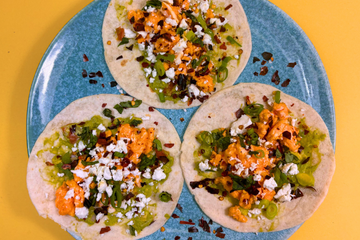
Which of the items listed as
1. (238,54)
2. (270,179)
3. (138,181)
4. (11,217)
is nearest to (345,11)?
(238,54)

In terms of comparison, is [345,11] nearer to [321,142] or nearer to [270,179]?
[321,142]

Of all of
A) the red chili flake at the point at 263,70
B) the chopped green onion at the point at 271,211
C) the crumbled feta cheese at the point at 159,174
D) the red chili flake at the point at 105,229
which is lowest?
the red chili flake at the point at 105,229

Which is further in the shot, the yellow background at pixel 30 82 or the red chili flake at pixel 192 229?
the yellow background at pixel 30 82

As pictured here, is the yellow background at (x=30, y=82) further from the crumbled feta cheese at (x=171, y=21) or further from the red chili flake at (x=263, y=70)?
the crumbled feta cheese at (x=171, y=21)

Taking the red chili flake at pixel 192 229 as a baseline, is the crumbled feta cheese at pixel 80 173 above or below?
above

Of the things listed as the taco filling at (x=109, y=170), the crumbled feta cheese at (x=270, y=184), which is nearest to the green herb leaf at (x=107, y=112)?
the taco filling at (x=109, y=170)

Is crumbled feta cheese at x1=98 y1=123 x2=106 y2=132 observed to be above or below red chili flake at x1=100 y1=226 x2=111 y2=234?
above

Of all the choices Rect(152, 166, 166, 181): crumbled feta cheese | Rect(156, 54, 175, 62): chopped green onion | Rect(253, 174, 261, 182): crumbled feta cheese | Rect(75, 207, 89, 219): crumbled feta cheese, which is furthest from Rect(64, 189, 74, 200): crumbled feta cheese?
Rect(253, 174, 261, 182): crumbled feta cheese

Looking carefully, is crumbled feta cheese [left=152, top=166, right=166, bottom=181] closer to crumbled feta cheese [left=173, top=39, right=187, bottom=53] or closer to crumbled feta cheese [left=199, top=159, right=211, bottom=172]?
crumbled feta cheese [left=199, top=159, right=211, bottom=172]
